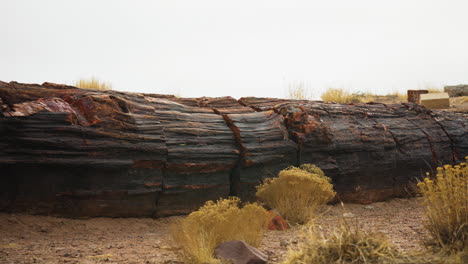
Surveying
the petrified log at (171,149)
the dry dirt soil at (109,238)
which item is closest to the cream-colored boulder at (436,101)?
the petrified log at (171,149)

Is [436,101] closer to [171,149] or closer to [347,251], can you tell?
[171,149]

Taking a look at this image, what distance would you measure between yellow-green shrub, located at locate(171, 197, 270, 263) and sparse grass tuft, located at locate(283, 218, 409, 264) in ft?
2.77

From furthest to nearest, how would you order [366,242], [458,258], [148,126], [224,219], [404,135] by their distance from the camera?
[404,135], [148,126], [224,219], [366,242], [458,258]

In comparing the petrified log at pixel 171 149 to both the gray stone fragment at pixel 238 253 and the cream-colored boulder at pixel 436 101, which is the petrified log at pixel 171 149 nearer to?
the gray stone fragment at pixel 238 253

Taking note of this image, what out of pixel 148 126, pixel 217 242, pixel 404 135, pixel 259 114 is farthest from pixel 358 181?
pixel 217 242

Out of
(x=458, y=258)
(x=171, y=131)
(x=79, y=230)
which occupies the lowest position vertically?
(x=79, y=230)

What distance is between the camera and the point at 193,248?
4691 mm

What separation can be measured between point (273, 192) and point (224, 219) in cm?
268

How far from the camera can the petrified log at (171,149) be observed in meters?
6.65

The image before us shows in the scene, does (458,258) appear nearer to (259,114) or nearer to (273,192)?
(273,192)

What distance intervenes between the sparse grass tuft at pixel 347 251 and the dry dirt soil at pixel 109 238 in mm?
203

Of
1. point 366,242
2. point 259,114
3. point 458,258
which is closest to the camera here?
point 458,258

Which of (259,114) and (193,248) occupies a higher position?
(259,114)

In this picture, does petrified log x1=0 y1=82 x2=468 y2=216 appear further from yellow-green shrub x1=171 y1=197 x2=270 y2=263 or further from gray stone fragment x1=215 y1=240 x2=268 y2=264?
gray stone fragment x1=215 y1=240 x2=268 y2=264
